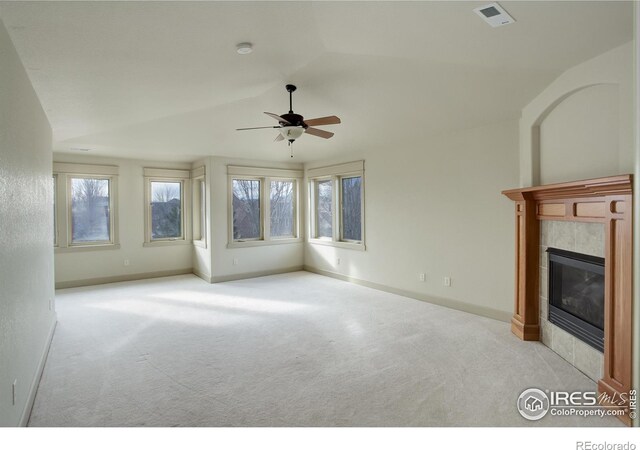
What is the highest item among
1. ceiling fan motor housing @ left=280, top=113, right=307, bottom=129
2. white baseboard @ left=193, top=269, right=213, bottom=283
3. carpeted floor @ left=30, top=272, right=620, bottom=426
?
ceiling fan motor housing @ left=280, top=113, right=307, bottom=129

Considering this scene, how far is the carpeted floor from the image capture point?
2.35m

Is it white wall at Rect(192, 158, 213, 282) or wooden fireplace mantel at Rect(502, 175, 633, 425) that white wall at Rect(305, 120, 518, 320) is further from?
white wall at Rect(192, 158, 213, 282)

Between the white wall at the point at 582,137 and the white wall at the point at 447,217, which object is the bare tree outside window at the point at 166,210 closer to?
the white wall at the point at 447,217

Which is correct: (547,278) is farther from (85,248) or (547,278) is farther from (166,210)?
(85,248)

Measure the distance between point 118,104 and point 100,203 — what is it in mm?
3870

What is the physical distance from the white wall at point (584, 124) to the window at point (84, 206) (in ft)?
22.1

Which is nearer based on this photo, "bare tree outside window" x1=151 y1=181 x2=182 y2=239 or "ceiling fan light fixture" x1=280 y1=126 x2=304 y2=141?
"ceiling fan light fixture" x1=280 y1=126 x2=304 y2=141

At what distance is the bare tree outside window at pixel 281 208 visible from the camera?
297 inches

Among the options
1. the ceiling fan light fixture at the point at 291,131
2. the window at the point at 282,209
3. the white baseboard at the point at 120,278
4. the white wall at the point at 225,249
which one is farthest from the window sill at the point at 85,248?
the ceiling fan light fixture at the point at 291,131

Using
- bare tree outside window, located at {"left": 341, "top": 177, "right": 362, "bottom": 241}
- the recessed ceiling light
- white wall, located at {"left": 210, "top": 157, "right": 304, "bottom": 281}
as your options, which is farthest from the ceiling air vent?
white wall, located at {"left": 210, "top": 157, "right": 304, "bottom": 281}

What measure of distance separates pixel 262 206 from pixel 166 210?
6.47ft

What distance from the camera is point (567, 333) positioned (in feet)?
10.2
